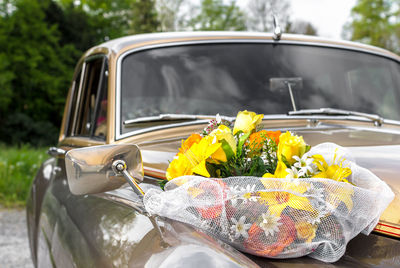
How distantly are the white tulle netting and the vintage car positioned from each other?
8 centimetres

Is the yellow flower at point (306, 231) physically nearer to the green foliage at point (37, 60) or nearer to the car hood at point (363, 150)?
the car hood at point (363, 150)

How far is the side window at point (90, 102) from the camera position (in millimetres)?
2762

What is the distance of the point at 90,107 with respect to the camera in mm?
3230

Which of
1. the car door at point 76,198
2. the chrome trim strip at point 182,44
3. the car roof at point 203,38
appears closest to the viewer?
the car door at point 76,198

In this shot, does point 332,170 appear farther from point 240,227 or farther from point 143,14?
point 143,14

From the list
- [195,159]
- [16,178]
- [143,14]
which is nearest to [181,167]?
[195,159]

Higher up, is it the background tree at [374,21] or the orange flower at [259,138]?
the background tree at [374,21]

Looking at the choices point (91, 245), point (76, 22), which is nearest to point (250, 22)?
point (76, 22)

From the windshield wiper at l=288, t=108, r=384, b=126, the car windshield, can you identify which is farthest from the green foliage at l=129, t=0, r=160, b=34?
the windshield wiper at l=288, t=108, r=384, b=126

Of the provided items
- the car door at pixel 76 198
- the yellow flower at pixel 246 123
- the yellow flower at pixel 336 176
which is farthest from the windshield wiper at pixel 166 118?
the yellow flower at pixel 336 176

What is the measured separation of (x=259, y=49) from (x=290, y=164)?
1546 millimetres

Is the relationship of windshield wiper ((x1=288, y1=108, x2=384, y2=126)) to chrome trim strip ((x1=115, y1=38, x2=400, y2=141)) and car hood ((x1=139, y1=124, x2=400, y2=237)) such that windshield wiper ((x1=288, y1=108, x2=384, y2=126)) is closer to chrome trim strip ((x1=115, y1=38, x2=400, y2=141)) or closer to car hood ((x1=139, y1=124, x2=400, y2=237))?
chrome trim strip ((x1=115, y1=38, x2=400, y2=141))

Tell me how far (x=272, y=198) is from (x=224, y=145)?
0.78 feet

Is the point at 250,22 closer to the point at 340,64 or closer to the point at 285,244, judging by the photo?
the point at 340,64
